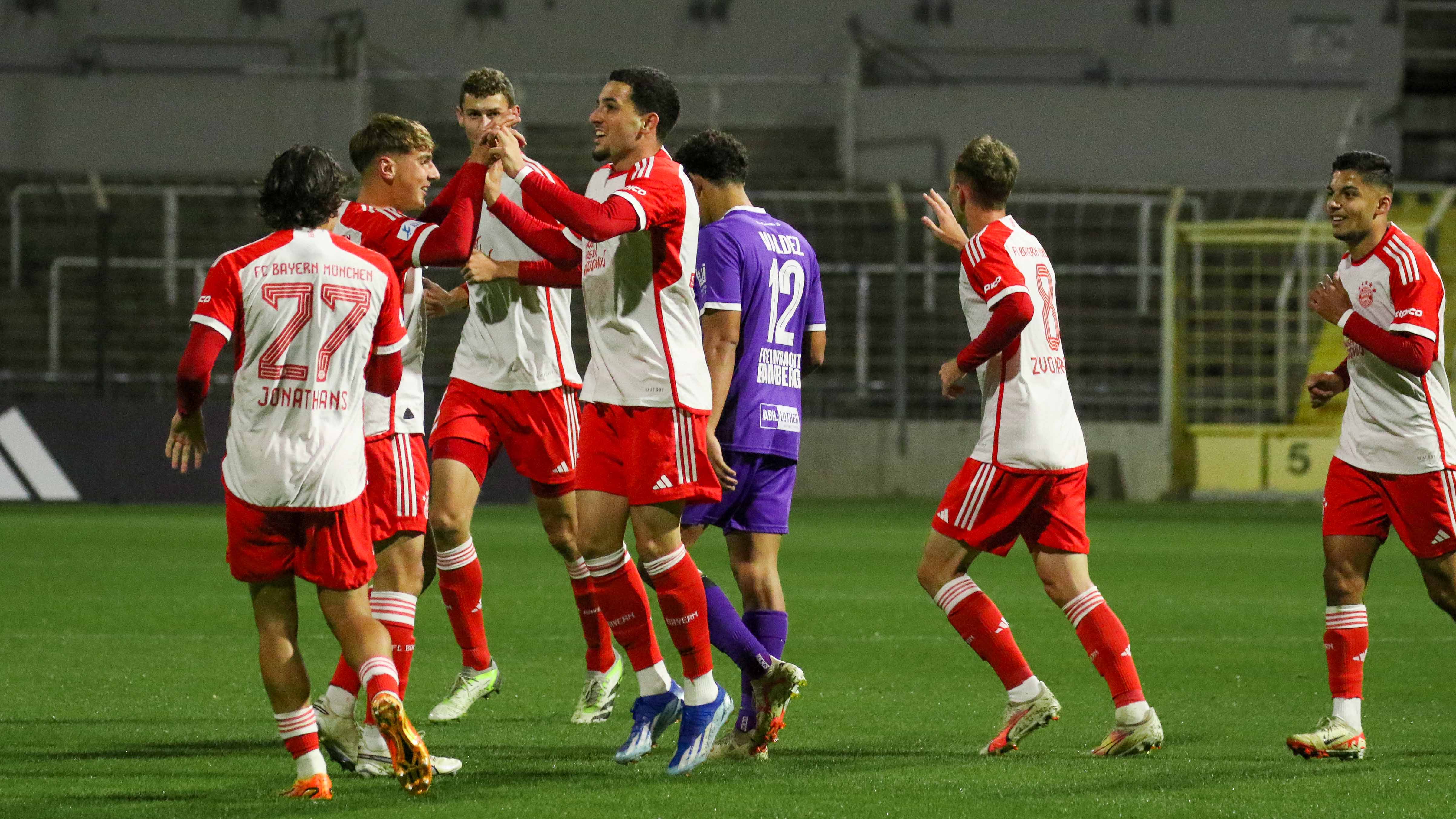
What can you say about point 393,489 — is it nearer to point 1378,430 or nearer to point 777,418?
point 777,418

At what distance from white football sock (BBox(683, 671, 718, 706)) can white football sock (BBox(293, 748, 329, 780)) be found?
1104 mm

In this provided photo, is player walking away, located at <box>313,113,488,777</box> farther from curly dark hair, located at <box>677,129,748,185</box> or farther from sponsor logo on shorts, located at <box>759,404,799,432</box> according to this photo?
sponsor logo on shorts, located at <box>759,404,799,432</box>

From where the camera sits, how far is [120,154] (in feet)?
83.2

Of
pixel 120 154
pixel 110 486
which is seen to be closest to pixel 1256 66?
pixel 120 154

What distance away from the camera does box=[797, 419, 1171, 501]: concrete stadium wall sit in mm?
21031

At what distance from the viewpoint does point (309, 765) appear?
4707 mm

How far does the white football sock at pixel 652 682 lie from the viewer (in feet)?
17.7

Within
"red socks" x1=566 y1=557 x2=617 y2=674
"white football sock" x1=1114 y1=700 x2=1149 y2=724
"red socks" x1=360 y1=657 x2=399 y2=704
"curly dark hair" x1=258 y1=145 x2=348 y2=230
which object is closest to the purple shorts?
"red socks" x1=566 y1=557 x2=617 y2=674

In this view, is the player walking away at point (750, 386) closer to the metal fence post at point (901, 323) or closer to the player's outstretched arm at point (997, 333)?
the player's outstretched arm at point (997, 333)

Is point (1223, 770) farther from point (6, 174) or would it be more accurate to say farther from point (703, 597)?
point (6, 174)

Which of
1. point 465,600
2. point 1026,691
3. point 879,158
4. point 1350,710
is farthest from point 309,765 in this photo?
point 879,158

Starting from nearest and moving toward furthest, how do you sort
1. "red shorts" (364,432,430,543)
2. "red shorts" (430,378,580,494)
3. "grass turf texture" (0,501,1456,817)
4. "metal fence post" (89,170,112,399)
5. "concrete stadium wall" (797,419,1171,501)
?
1. "grass turf texture" (0,501,1456,817)
2. "red shorts" (364,432,430,543)
3. "red shorts" (430,378,580,494)
4. "metal fence post" (89,170,112,399)
5. "concrete stadium wall" (797,419,1171,501)

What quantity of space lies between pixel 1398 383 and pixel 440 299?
3.28m

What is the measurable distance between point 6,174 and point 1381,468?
22058mm
